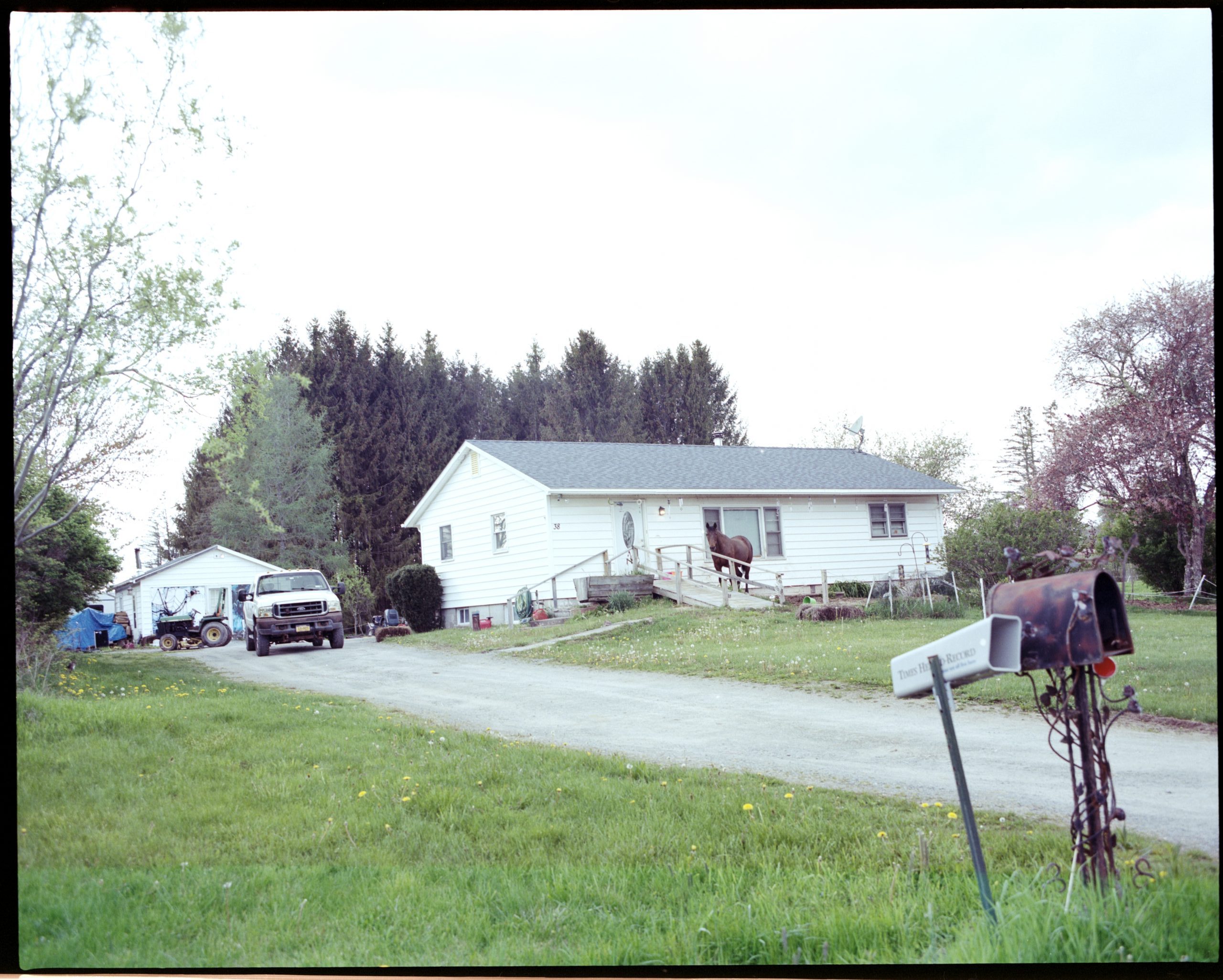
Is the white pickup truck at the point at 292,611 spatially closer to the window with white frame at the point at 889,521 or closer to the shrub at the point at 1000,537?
the shrub at the point at 1000,537

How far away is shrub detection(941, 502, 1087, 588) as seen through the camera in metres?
5.62


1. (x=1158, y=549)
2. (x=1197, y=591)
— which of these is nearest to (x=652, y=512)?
(x=1158, y=549)

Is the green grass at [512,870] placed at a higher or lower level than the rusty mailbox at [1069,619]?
lower

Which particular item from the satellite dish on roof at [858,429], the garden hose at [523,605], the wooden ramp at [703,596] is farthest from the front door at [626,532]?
the satellite dish on roof at [858,429]

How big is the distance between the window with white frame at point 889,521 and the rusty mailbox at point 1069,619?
15.4 metres

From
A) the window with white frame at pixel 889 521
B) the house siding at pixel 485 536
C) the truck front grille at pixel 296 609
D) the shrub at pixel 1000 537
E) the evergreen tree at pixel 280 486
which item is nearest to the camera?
the shrub at pixel 1000 537

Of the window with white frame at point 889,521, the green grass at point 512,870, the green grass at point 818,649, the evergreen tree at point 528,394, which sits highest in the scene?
the evergreen tree at point 528,394

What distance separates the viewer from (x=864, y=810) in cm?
395

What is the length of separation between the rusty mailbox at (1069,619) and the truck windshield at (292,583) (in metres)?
5.35

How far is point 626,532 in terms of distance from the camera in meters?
15.7

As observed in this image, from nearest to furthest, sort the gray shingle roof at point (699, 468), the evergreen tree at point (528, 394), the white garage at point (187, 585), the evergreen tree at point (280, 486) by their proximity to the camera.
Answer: the evergreen tree at point (280, 486) < the white garage at point (187, 585) < the evergreen tree at point (528, 394) < the gray shingle roof at point (699, 468)

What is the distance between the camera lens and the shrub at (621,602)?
45.5ft

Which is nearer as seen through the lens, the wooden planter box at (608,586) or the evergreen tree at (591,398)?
the evergreen tree at (591,398)

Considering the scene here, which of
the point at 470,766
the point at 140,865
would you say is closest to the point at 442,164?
the point at 470,766
